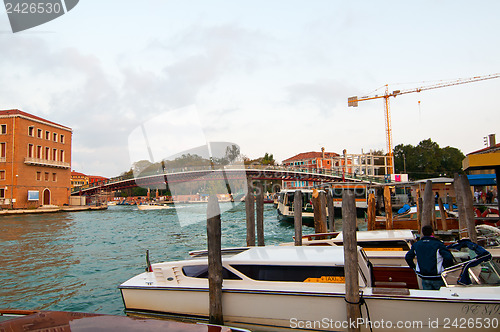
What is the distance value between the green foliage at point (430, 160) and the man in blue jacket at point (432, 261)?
6930 centimetres

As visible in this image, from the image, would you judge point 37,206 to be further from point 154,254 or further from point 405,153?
point 405,153

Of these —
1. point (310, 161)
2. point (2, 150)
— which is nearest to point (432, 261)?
point (2, 150)

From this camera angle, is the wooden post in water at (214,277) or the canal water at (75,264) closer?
the wooden post in water at (214,277)

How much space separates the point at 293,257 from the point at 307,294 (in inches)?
30.7

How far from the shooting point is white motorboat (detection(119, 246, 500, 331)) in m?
4.77

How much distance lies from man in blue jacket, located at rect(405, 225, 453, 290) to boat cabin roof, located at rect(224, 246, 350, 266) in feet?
4.08

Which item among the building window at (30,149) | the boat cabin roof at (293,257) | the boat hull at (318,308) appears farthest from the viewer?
the building window at (30,149)

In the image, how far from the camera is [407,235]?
9.18m

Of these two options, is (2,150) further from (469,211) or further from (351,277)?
(469,211)

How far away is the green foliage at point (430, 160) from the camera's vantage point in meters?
69.8

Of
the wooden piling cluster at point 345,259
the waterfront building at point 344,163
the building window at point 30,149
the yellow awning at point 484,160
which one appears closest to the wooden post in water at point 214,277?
the wooden piling cluster at point 345,259

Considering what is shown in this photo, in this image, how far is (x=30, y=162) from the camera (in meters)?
40.4

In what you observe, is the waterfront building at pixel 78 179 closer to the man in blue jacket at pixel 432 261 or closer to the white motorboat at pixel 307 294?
the white motorboat at pixel 307 294

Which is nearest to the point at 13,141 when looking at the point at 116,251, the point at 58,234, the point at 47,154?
the point at 47,154
